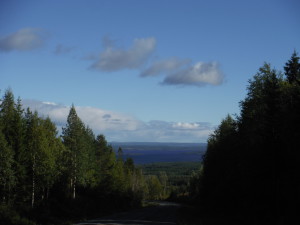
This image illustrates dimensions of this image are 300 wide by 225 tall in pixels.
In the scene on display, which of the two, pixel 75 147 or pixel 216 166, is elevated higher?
pixel 75 147

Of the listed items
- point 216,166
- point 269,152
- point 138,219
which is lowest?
Result: point 138,219

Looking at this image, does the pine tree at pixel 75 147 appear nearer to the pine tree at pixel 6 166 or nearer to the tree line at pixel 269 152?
the pine tree at pixel 6 166

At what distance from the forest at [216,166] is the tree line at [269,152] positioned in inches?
2.7

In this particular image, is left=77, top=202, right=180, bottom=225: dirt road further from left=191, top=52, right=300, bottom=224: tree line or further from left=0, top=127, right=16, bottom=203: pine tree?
left=0, top=127, right=16, bottom=203: pine tree

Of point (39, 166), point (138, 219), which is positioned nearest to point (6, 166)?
point (39, 166)

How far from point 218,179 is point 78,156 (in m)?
19.3

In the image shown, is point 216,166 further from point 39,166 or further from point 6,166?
point 6,166

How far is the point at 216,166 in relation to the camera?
4562cm

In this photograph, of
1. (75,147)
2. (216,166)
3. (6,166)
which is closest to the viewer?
(6,166)

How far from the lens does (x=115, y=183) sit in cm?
6316

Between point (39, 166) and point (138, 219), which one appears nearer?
point (138, 219)

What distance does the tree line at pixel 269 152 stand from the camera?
23.1m

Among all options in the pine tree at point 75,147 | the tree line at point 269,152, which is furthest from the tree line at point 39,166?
the tree line at point 269,152

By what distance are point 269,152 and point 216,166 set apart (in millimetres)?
22100
